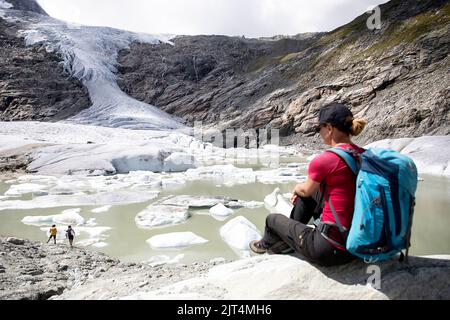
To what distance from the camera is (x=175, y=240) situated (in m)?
8.67

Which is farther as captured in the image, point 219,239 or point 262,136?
point 262,136

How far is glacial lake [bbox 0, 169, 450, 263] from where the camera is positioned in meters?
8.21

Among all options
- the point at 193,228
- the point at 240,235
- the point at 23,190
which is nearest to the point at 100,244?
the point at 193,228

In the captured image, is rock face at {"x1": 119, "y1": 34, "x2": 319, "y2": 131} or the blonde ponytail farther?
rock face at {"x1": 119, "y1": 34, "x2": 319, "y2": 131}

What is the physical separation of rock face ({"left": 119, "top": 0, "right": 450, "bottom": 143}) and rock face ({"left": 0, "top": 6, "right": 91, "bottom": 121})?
11.6 meters

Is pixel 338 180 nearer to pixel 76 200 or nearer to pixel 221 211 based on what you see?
pixel 221 211

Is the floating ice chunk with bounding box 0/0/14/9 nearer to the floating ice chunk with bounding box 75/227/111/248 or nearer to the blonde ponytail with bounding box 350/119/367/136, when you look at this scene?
the floating ice chunk with bounding box 75/227/111/248

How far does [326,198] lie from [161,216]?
8509mm

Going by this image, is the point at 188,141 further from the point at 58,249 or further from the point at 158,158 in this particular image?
the point at 58,249

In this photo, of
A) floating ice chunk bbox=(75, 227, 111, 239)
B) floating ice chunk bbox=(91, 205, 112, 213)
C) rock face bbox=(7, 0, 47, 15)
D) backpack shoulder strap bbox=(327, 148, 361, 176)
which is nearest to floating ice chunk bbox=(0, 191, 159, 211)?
floating ice chunk bbox=(91, 205, 112, 213)

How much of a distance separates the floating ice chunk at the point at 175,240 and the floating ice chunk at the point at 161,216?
1.50 metres

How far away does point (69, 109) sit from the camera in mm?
61156
